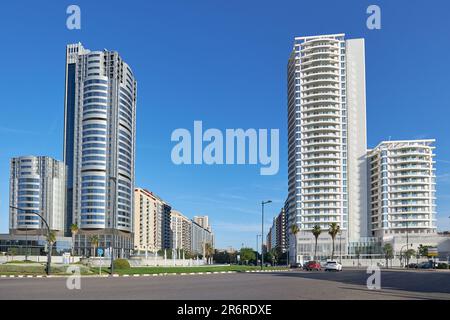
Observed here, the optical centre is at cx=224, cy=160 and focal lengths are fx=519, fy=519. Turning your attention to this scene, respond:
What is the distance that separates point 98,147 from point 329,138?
3019 inches

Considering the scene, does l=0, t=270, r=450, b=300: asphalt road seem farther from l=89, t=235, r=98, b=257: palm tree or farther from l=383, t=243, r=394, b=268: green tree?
l=89, t=235, r=98, b=257: palm tree

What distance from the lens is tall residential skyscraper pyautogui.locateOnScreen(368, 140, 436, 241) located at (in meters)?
140

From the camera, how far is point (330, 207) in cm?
14112

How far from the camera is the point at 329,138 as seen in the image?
14362 cm

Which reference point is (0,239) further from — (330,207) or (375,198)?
(375,198)

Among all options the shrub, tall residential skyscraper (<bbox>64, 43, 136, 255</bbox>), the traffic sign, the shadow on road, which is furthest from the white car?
tall residential skyscraper (<bbox>64, 43, 136, 255</bbox>)

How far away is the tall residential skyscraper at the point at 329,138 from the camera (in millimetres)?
141875

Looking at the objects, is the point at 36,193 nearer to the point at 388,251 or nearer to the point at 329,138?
the point at 329,138

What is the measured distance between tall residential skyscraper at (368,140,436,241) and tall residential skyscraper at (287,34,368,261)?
657cm

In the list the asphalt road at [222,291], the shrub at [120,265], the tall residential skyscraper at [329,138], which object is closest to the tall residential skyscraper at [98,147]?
the tall residential skyscraper at [329,138]

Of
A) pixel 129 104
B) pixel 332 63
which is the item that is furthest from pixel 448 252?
pixel 129 104

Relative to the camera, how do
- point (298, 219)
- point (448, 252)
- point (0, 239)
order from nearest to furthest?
point (448, 252)
point (298, 219)
point (0, 239)

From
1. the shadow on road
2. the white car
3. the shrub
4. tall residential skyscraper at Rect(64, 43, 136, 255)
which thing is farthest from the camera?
tall residential skyscraper at Rect(64, 43, 136, 255)
